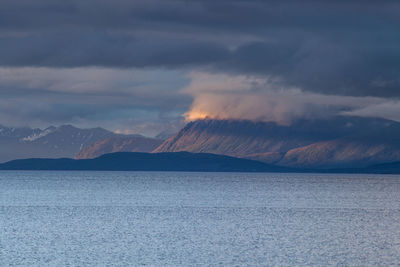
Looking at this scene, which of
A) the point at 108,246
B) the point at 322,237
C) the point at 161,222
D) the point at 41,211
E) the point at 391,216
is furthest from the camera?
the point at 41,211

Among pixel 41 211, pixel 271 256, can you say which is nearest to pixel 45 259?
pixel 271 256

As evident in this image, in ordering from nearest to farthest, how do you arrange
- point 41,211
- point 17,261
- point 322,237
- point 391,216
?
point 17,261
point 322,237
point 391,216
point 41,211

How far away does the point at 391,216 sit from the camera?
112 m

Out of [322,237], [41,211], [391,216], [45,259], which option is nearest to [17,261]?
Result: [45,259]

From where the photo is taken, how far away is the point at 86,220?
98625 mm

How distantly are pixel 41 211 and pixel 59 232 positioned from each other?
40.5 meters

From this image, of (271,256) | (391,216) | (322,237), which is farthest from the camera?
(391,216)

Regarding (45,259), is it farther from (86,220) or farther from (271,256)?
(86,220)

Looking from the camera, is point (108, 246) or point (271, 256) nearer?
point (271, 256)

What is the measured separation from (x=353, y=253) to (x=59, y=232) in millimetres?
38495

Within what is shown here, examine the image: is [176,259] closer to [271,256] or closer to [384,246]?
[271,256]

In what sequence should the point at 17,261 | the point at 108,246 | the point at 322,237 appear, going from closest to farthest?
1. the point at 17,261
2. the point at 108,246
3. the point at 322,237

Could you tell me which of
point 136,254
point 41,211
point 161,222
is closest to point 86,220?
point 161,222

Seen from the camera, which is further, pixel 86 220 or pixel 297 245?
pixel 86 220
